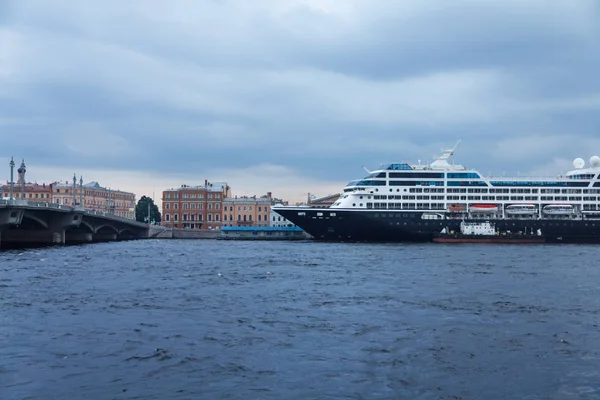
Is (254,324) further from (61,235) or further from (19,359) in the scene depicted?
(61,235)

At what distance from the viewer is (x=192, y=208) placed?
173375 mm

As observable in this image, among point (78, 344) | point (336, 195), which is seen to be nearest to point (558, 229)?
point (336, 195)

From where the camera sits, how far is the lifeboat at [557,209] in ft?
342

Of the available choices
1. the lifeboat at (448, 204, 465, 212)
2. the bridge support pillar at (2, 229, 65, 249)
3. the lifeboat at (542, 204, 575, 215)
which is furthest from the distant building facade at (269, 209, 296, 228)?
the bridge support pillar at (2, 229, 65, 249)

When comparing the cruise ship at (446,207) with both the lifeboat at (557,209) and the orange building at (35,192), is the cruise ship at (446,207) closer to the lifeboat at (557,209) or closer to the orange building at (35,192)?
the lifeboat at (557,209)

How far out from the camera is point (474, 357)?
20.9 metres

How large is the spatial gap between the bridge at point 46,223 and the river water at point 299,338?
35105 mm

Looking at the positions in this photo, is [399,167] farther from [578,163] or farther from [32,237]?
[32,237]

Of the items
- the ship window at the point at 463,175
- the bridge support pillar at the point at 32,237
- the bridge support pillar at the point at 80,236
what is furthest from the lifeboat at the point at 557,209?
the bridge support pillar at the point at 80,236

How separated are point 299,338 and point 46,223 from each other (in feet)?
258

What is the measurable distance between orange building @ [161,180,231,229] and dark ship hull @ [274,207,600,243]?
7130 centimetres

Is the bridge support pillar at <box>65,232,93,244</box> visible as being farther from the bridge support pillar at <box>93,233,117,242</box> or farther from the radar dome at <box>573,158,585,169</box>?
the radar dome at <box>573,158,585,169</box>

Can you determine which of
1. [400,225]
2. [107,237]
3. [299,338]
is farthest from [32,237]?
[299,338]

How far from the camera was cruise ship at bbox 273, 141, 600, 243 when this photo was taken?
101500 mm
